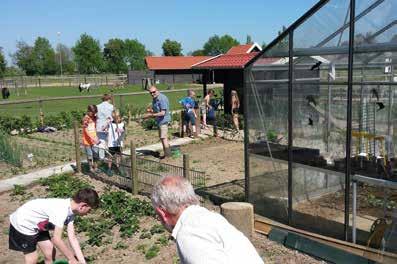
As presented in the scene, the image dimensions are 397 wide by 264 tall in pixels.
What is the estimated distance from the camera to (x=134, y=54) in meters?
129

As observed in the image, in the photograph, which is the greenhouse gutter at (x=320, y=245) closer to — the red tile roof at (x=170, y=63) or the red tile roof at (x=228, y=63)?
the red tile roof at (x=228, y=63)

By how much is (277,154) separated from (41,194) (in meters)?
4.93

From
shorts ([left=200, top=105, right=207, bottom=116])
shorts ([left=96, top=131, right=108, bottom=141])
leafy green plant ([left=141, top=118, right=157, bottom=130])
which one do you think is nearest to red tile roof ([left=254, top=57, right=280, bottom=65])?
shorts ([left=96, top=131, right=108, bottom=141])

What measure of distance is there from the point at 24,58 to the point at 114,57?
21260 millimetres

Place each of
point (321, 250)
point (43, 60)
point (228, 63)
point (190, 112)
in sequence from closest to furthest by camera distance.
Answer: point (321, 250)
point (190, 112)
point (228, 63)
point (43, 60)

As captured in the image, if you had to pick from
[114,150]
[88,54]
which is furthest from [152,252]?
[88,54]

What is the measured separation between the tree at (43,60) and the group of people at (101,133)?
350 ft

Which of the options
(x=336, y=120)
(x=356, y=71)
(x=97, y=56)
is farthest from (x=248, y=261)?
(x=97, y=56)

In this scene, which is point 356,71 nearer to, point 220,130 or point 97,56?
point 220,130

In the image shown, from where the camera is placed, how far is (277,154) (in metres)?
7.39

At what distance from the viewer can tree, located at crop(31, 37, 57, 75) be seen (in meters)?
113

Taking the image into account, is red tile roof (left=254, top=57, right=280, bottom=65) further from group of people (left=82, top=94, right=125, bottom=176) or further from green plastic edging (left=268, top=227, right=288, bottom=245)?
group of people (left=82, top=94, right=125, bottom=176)

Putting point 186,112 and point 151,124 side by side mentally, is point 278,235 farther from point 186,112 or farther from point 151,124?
point 151,124

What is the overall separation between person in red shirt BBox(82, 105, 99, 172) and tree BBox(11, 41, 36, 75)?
108m
